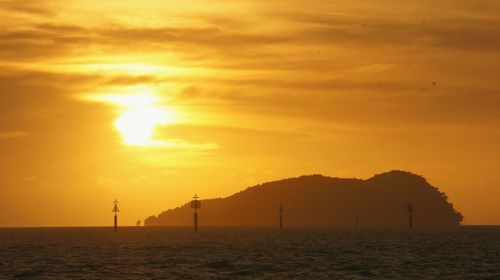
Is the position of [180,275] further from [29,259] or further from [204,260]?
[29,259]

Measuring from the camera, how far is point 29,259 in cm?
14238

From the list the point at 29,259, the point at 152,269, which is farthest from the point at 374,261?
the point at 29,259

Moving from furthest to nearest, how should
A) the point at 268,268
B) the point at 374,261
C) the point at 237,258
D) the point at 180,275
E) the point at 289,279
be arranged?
the point at 237,258
the point at 374,261
the point at 268,268
the point at 180,275
the point at 289,279

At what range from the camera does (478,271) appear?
354 feet

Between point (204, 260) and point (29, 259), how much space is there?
101 ft

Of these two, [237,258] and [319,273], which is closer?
[319,273]

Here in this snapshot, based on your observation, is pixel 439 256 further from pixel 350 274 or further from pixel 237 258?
pixel 350 274

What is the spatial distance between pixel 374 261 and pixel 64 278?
48.9m

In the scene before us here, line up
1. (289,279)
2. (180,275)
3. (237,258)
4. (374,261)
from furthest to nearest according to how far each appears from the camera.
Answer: (237,258), (374,261), (180,275), (289,279)

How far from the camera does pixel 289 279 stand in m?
95.5

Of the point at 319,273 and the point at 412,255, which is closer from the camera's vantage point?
the point at 319,273

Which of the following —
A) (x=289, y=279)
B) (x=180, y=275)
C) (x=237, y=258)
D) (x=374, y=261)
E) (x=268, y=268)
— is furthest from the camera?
(x=237, y=258)

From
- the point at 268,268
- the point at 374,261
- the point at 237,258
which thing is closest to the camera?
the point at 268,268

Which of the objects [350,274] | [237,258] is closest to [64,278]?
[350,274]
